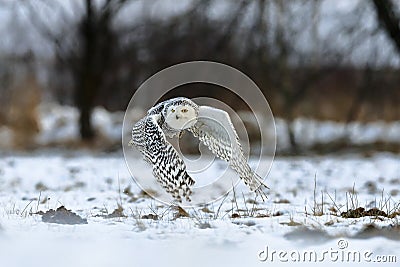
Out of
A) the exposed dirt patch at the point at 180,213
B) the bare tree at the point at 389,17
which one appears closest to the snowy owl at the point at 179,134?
the exposed dirt patch at the point at 180,213

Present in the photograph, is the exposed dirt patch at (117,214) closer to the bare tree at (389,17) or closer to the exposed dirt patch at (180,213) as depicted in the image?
the exposed dirt patch at (180,213)

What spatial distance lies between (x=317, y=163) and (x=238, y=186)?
188 inches

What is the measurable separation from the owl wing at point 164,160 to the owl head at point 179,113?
0.39 feet

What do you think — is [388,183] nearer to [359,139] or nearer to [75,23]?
[359,139]

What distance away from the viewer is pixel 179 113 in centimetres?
622

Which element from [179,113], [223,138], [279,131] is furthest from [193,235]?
[279,131]

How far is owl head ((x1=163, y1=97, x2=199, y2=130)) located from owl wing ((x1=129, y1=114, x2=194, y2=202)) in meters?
0.12

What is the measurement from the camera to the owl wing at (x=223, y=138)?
6527mm

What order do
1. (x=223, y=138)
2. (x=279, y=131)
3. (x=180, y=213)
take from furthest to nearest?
(x=279, y=131) → (x=223, y=138) → (x=180, y=213)

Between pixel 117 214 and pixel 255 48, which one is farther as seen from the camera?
pixel 255 48

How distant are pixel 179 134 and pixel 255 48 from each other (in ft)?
38.3

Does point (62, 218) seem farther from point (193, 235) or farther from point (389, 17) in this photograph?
point (389, 17)

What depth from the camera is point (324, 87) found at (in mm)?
25609

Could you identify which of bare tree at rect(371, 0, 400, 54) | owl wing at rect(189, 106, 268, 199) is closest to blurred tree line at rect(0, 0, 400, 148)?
bare tree at rect(371, 0, 400, 54)
